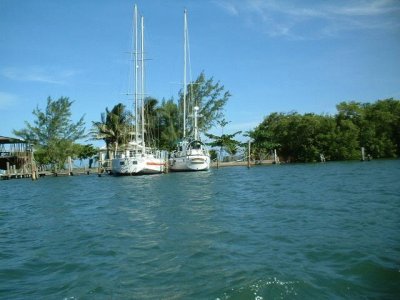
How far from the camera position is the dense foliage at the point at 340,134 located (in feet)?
224

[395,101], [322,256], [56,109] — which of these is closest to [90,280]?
[322,256]

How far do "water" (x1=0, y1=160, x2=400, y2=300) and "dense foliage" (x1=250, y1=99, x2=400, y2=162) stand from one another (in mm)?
53772

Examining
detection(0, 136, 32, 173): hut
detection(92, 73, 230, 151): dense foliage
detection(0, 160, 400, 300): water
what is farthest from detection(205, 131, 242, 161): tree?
detection(0, 160, 400, 300): water

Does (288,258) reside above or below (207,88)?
below

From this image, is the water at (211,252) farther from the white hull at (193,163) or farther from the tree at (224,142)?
the tree at (224,142)

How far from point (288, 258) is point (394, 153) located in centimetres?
6700

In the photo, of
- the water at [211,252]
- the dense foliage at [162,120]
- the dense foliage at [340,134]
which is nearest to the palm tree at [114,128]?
the dense foliage at [162,120]

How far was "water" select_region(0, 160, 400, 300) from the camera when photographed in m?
7.19

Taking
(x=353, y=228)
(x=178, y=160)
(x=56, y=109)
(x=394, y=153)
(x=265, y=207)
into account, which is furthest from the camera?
(x=394, y=153)

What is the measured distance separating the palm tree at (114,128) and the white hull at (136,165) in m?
15.0

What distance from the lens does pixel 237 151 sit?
6906cm

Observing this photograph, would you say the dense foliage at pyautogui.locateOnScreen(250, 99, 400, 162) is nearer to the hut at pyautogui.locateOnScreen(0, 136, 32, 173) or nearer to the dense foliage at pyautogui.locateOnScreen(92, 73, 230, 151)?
the dense foliage at pyautogui.locateOnScreen(92, 73, 230, 151)

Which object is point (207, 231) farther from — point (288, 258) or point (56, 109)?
point (56, 109)

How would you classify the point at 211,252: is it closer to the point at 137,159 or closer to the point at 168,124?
the point at 137,159
